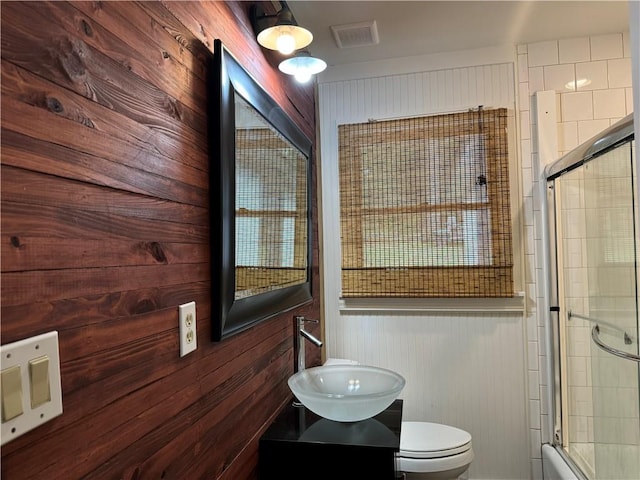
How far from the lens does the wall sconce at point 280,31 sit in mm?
1459

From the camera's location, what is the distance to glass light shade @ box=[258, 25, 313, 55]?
1.47 meters

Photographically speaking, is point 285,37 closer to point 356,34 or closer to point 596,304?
point 356,34

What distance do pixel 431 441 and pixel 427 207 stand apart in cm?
120

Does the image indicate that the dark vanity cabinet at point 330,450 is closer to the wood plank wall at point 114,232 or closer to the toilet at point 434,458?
the wood plank wall at point 114,232

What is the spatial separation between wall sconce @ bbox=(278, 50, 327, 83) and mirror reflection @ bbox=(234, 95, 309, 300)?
257mm

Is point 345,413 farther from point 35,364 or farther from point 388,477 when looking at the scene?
point 35,364

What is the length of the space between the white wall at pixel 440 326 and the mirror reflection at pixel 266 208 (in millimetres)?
668

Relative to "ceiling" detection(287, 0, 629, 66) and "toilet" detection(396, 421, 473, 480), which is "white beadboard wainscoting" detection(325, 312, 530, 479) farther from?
"ceiling" detection(287, 0, 629, 66)

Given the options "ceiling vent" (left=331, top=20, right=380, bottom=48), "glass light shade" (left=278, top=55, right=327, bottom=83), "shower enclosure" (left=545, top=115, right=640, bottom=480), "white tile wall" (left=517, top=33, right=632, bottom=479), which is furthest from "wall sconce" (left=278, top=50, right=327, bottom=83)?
"white tile wall" (left=517, top=33, right=632, bottom=479)

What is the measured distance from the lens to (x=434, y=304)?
94.2 inches

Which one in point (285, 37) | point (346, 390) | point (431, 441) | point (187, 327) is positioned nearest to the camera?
point (187, 327)

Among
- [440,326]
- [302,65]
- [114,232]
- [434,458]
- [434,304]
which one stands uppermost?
[302,65]

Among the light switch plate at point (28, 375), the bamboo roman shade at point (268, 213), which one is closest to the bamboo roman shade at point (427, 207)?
the bamboo roman shade at point (268, 213)

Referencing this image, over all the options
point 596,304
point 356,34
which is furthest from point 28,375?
point 596,304
